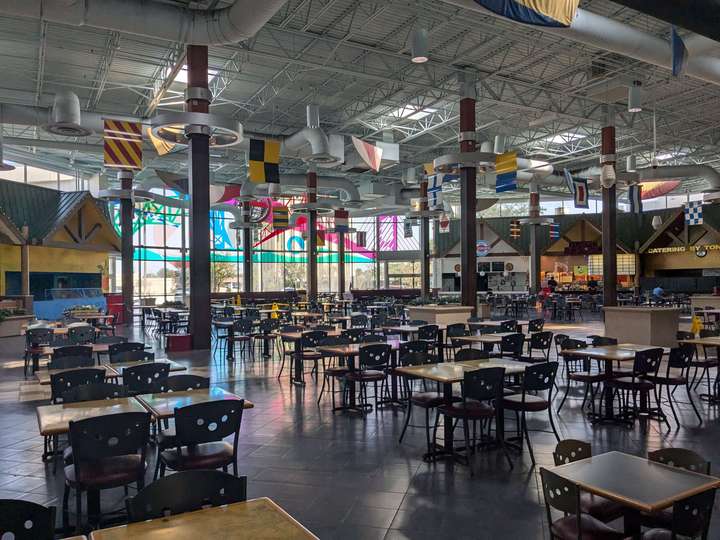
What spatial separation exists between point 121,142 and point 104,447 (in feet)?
30.7

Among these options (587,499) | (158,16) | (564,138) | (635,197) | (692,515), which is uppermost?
(564,138)

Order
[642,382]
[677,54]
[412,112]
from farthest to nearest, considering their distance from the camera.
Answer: [412,112], [677,54], [642,382]

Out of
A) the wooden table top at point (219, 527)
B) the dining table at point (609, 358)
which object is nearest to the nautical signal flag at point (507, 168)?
the dining table at point (609, 358)

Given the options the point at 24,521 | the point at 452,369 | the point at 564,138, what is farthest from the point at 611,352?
the point at 564,138

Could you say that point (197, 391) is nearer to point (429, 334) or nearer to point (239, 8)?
point (429, 334)

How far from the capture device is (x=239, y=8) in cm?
923

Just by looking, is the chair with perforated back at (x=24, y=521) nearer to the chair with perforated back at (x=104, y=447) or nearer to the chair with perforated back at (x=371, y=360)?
the chair with perforated back at (x=104, y=447)

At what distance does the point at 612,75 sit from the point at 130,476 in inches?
576

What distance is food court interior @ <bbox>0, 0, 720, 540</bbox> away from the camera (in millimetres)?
3684

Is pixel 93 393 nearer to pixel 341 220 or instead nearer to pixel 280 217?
pixel 280 217

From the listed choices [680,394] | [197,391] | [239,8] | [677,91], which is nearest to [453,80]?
[677,91]

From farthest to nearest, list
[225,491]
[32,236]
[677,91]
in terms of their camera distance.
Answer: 1. [32,236]
2. [677,91]
3. [225,491]

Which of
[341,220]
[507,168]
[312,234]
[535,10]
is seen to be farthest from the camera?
[341,220]

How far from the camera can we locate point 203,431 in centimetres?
379
